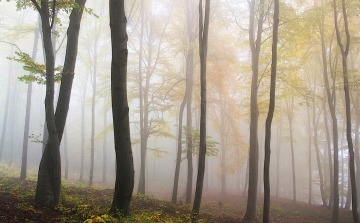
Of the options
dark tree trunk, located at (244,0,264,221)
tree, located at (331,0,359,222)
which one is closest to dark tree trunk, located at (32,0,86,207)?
dark tree trunk, located at (244,0,264,221)

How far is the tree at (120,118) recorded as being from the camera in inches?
218

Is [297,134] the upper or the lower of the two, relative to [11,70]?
lower

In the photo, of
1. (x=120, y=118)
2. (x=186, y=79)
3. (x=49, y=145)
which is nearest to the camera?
(x=120, y=118)

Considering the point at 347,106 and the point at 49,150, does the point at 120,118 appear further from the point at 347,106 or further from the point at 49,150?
the point at 347,106

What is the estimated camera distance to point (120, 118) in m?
5.59

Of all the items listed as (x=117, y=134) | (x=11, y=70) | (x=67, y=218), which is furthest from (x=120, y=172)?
(x=11, y=70)

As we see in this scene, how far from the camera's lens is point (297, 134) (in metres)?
35.2

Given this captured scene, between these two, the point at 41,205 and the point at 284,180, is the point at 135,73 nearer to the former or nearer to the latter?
Answer: the point at 41,205

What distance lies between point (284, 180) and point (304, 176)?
15.8ft

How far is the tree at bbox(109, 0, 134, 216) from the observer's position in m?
5.54

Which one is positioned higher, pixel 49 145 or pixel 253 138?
pixel 253 138

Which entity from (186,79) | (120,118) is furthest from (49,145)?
(186,79)

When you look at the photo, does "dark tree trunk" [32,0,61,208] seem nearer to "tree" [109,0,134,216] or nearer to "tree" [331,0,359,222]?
"tree" [109,0,134,216]

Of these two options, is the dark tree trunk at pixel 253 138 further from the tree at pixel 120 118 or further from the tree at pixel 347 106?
the tree at pixel 120 118
